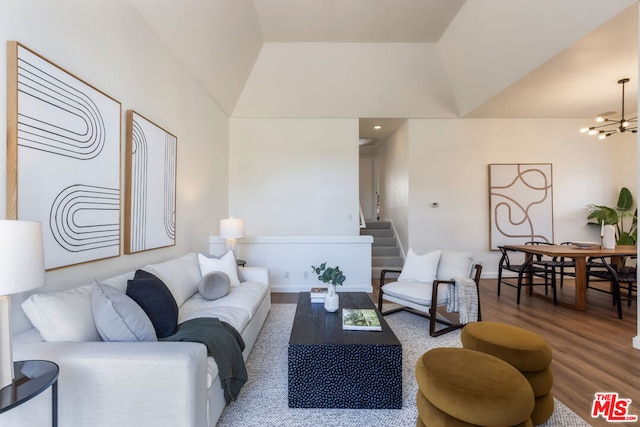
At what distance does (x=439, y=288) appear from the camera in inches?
124

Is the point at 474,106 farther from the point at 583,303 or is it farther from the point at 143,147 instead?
the point at 143,147

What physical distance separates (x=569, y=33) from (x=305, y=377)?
13.7 feet

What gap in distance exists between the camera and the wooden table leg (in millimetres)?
3744

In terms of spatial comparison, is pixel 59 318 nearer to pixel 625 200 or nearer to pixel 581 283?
pixel 581 283

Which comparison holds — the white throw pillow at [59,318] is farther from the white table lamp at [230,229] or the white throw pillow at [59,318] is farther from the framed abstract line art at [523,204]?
the framed abstract line art at [523,204]

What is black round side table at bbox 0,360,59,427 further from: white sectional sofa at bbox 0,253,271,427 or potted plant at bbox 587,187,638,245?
potted plant at bbox 587,187,638,245

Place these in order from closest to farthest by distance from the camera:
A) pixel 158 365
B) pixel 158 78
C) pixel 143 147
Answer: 1. pixel 158 365
2. pixel 143 147
3. pixel 158 78

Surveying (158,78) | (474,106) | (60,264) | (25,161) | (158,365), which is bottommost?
(158,365)

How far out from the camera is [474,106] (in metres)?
5.12

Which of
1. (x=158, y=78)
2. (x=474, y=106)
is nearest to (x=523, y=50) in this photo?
(x=474, y=106)

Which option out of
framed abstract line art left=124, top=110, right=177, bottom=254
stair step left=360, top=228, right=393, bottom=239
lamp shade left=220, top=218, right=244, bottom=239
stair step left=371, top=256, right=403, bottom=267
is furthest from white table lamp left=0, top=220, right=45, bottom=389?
stair step left=360, top=228, right=393, bottom=239

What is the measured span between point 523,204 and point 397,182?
7.96 ft

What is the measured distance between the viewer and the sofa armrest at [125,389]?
50.6 inches

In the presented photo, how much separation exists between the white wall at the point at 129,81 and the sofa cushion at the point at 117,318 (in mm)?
406
